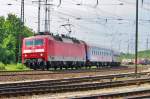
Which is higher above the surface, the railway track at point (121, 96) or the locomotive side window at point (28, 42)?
the locomotive side window at point (28, 42)

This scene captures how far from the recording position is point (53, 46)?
137 ft

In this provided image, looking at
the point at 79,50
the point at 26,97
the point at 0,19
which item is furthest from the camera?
the point at 0,19

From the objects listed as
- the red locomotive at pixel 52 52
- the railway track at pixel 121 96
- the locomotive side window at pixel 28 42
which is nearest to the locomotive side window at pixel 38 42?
the red locomotive at pixel 52 52

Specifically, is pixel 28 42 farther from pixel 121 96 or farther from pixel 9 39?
pixel 9 39

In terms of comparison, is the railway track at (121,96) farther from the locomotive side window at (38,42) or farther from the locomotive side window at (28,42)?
the locomotive side window at (28,42)

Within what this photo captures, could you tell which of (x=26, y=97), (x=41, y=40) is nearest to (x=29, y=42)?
(x=41, y=40)

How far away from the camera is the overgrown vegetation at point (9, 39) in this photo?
6286cm

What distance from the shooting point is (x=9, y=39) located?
74.8 meters

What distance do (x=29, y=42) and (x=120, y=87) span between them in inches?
795

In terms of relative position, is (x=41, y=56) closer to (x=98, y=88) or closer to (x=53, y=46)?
(x=53, y=46)

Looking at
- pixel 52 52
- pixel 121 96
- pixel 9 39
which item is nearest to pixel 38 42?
pixel 52 52

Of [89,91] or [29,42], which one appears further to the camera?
[29,42]

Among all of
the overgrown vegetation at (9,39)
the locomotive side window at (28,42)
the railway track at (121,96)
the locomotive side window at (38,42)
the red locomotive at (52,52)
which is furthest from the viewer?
the overgrown vegetation at (9,39)

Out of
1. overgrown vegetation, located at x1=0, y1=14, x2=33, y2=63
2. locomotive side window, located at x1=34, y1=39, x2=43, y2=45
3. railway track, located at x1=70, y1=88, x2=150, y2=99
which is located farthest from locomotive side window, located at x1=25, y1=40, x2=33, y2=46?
railway track, located at x1=70, y1=88, x2=150, y2=99
